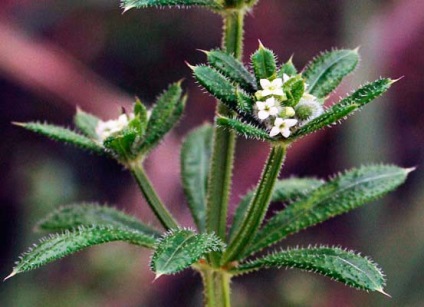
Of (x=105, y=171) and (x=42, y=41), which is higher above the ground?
(x=42, y=41)

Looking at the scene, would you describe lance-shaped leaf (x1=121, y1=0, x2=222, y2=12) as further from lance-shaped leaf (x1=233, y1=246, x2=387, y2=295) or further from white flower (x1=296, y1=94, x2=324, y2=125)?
lance-shaped leaf (x1=233, y1=246, x2=387, y2=295)

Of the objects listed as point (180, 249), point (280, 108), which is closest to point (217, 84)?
point (280, 108)

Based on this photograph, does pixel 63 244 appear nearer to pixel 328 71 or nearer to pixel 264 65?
pixel 264 65

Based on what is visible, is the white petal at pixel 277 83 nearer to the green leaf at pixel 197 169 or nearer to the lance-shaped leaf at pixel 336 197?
the lance-shaped leaf at pixel 336 197

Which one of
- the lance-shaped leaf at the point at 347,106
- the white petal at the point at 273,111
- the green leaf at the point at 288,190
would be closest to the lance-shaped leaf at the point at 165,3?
the white petal at the point at 273,111

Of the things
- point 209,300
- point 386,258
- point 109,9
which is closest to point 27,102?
point 109,9

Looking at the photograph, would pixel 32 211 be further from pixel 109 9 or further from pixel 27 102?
pixel 109 9

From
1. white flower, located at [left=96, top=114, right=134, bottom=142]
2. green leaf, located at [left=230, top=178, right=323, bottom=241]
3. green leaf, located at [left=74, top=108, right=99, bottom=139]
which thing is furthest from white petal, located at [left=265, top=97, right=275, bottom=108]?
green leaf, located at [left=74, top=108, right=99, bottom=139]
